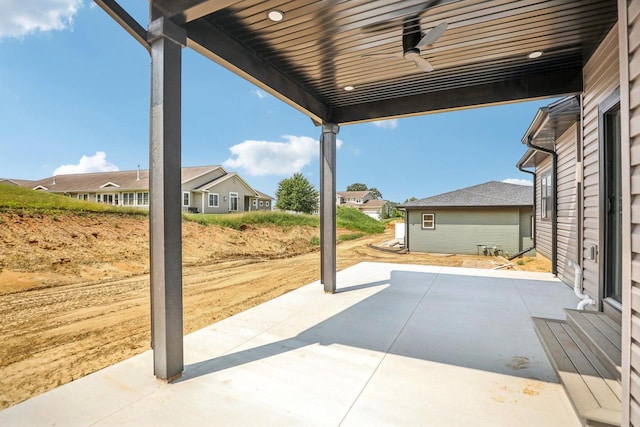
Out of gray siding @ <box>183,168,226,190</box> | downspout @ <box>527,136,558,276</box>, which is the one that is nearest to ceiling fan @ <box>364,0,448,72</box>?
downspout @ <box>527,136,558,276</box>

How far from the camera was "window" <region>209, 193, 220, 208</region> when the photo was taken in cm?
1822

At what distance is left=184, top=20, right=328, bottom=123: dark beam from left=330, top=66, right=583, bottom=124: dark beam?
0.85m

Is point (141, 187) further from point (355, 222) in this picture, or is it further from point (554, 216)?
point (554, 216)

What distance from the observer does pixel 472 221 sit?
13141mm

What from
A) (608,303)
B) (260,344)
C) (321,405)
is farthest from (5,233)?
(608,303)

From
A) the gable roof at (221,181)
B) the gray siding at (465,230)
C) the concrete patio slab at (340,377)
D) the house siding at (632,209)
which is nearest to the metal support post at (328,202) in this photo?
the concrete patio slab at (340,377)

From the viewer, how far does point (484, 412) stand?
194cm

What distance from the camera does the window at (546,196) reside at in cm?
762

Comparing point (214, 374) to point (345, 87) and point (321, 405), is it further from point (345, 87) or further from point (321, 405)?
point (345, 87)

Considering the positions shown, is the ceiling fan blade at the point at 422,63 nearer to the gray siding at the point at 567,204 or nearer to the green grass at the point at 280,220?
the gray siding at the point at 567,204

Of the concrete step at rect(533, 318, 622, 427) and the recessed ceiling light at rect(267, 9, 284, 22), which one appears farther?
the recessed ceiling light at rect(267, 9, 284, 22)

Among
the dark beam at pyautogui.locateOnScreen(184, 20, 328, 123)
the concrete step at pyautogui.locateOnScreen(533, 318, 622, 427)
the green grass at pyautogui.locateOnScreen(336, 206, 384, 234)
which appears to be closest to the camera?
the concrete step at pyautogui.locateOnScreen(533, 318, 622, 427)

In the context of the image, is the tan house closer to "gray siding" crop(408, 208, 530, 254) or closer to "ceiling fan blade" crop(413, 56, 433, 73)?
"ceiling fan blade" crop(413, 56, 433, 73)

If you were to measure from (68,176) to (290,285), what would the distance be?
18.4m
